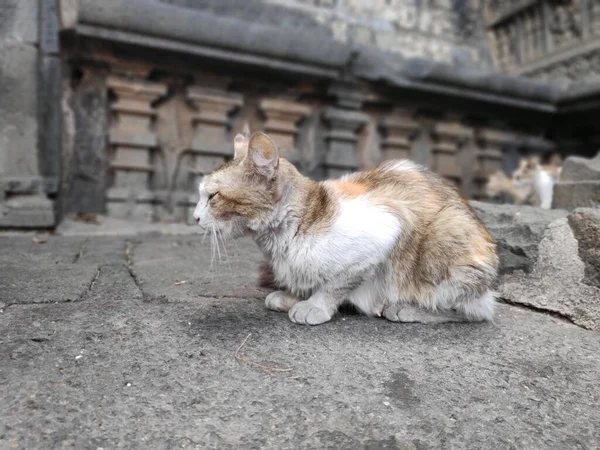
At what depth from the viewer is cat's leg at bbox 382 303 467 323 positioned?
1.93 meters

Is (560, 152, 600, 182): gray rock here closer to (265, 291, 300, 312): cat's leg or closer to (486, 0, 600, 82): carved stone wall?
(265, 291, 300, 312): cat's leg

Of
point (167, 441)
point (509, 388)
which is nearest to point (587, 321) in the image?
point (509, 388)

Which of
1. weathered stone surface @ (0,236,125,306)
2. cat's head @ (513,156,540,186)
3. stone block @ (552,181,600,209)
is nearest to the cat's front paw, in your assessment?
weathered stone surface @ (0,236,125,306)

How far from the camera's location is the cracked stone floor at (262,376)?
3.90ft

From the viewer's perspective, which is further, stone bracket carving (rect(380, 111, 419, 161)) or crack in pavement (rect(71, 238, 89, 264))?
stone bracket carving (rect(380, 111, 419, 161))

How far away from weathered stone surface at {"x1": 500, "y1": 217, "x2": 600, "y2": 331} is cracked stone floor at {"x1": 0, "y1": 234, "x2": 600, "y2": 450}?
8 cm

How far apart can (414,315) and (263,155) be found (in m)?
0.87

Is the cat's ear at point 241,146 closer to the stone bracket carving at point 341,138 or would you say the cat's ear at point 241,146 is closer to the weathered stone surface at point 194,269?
the weathered stone surface at point 194,269

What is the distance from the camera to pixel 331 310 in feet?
6.19

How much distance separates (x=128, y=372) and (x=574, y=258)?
1.86 meters

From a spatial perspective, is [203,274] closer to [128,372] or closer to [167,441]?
Answer: [128,372]

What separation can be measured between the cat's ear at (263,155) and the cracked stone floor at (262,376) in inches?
22.4

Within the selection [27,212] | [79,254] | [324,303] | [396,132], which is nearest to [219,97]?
[27,212]

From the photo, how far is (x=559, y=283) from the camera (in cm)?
215
